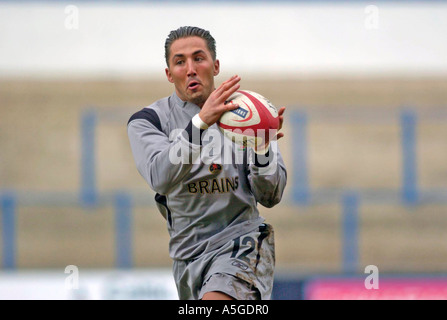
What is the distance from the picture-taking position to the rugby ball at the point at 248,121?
323 cm

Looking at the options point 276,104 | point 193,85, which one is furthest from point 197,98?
point 276,104

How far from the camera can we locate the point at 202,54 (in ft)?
11.3

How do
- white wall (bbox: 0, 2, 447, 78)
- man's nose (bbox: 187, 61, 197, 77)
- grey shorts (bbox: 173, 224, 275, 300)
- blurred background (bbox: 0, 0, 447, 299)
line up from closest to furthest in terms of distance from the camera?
grey shorts (bbox: 173, 224, 275, 300)
man's nose (bbox: 187, 61, 197, 77)
blurred background (bbox: 0, 0, 447, 299)
white wall (bbox: 0, 2, 447, 78)

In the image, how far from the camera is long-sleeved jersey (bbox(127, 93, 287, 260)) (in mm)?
3355

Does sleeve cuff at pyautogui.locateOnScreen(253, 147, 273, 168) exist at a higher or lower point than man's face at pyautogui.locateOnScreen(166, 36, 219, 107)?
lower

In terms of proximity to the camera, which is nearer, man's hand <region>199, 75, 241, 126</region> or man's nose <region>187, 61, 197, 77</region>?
man's hand <region>199, 75, 241, 126</region>

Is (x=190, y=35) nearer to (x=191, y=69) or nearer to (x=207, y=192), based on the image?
(x=191, y=69)

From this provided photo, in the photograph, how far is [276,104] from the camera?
10828 mm

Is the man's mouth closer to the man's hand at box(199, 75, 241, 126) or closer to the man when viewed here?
the man

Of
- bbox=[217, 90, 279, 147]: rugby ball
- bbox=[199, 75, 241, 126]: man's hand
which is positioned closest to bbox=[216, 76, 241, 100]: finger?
bbox=[199, 75, 241, 126]: man's hand

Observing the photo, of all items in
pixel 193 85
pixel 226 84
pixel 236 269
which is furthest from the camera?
pixel 193 85

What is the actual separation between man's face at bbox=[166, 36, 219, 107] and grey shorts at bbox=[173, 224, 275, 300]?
2.35 feet

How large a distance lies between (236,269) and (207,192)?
0.38 metres

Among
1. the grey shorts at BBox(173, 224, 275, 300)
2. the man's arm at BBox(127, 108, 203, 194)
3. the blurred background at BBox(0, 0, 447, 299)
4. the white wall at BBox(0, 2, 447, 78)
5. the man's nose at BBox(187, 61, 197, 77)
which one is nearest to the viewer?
the man's arm at BBox(127, 108, 203, 194)
